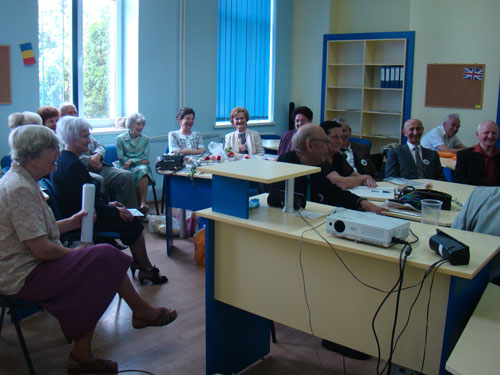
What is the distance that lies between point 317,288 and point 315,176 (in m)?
1.14

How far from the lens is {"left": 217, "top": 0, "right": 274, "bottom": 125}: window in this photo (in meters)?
7.59

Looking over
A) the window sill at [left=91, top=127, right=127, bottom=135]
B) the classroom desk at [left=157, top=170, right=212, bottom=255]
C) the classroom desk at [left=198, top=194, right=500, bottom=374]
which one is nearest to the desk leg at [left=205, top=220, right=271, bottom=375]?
the classroom desk at [left=198, top=194, right=500, bottom=374]

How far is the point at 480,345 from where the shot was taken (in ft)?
5.18

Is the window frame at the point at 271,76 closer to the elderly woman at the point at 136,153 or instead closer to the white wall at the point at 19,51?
the elderly woman at the point at 136,153

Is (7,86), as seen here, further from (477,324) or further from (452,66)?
(452,66)

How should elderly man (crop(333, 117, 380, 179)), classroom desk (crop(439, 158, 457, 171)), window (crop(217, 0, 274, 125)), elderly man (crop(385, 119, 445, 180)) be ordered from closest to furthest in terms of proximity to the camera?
elderly man (crop(385, 119, 445, 180)), elderly man (crop(333, 117, 380, 179)), classroom desk (crop(439, 158, 457, 171)), window (crop(217, 0, 274, 125))

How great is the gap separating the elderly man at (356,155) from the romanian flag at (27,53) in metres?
3.19

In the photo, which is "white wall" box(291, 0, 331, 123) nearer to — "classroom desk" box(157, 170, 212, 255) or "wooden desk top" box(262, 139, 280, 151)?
"wooden desk top" box(262, 139, 280, 151)

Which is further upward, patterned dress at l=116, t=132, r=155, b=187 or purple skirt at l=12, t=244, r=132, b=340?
patterned dress at l=116, t=132, r=155, b=187

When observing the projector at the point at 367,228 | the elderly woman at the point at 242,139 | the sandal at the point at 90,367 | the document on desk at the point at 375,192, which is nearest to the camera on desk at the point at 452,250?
the projector at the point at 367,228

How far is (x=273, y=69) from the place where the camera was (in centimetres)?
855

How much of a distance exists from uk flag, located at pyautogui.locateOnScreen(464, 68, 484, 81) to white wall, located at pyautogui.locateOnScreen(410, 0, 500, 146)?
72mm

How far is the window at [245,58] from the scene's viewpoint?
7590 mm

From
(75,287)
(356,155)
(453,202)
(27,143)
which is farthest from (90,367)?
(356,155)
